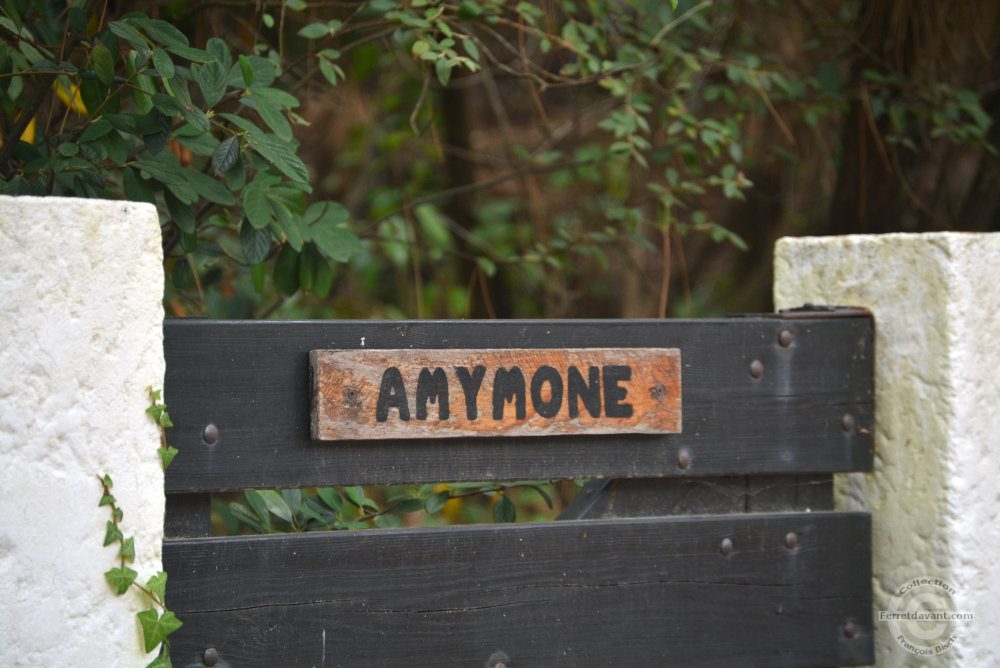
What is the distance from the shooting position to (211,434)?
1317 mm

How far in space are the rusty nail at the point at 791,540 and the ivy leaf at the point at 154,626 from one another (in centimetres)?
99

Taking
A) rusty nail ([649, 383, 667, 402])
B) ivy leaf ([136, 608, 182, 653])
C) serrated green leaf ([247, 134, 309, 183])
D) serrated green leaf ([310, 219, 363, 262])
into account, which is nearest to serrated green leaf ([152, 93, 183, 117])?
serrated green leaf ([247, 134, 309, 183])

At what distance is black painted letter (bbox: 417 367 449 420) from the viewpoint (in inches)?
54.5

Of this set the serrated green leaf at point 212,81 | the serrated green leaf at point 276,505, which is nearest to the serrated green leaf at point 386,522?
the serrated green leaf at point 276,505

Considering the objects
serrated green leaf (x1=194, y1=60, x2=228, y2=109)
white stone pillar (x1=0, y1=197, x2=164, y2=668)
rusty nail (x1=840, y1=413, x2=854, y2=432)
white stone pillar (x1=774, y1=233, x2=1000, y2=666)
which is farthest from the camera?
rusty nail (x1=840, y1=413, x2=854, y2=432)

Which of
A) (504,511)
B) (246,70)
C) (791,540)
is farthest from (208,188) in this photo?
(791,540)

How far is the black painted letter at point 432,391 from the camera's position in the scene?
1.38 metres

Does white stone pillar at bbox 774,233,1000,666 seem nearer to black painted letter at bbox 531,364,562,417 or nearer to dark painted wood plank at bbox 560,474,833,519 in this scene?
dark painted wood plank at bbox 560,474,833,519

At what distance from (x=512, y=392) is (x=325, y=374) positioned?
29 cm

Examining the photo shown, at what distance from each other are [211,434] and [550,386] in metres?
0.51

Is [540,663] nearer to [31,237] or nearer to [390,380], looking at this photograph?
[390,380]

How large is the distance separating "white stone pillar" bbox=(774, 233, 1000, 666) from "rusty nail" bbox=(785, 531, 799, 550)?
6.3 inches

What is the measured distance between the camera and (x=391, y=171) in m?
4.69

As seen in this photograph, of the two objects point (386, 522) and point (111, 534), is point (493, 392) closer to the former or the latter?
point (386, 522)
